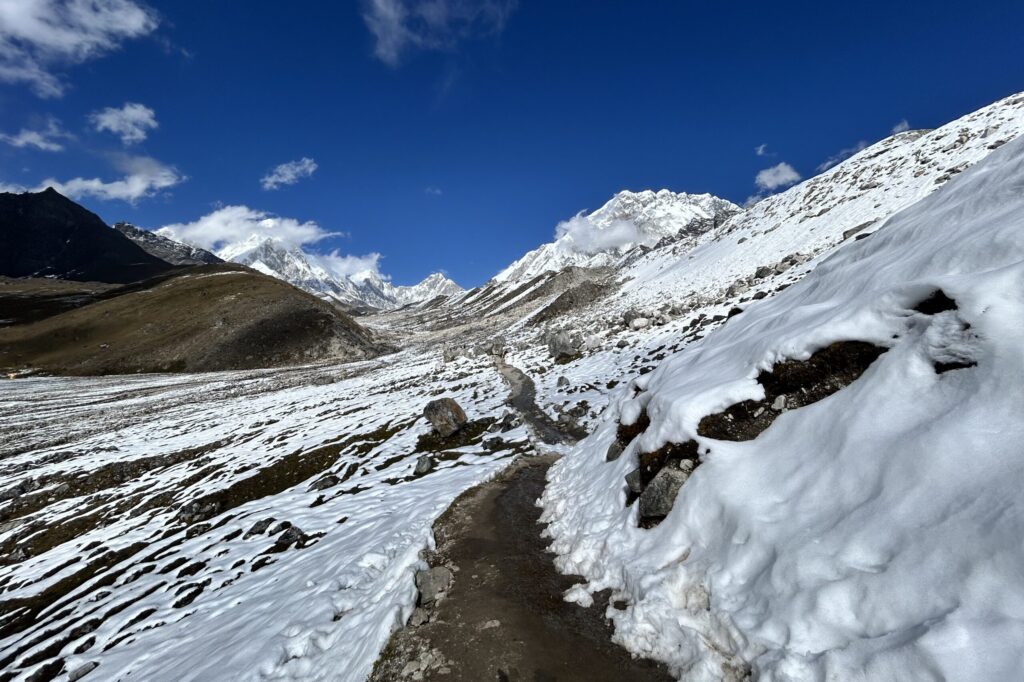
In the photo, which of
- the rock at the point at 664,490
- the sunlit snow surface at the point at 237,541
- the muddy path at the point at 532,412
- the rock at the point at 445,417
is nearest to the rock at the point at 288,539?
the sunlit snow surface at the point at 237,541

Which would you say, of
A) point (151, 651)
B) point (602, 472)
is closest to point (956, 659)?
point (602, 472)

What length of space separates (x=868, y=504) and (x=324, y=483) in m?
18.7

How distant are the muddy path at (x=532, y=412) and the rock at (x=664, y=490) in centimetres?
1054

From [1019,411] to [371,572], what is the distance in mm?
11267

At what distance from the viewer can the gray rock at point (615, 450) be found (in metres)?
11.3

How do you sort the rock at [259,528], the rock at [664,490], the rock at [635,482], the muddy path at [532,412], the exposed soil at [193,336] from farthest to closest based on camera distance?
the exposed soil at [193,336] < the muddy path at [532,412] < the rock at [259,528] < the rock at [635,482] < the rock at [664,490]

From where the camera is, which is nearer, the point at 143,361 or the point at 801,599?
the point at 801,599

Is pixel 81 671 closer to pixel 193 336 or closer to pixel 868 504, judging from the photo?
pixel 868 504

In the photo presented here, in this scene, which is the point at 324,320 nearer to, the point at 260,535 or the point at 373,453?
the point at 373,453

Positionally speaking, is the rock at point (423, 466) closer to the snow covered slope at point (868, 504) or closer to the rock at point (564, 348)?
the snow covered slope at point (868, 504)

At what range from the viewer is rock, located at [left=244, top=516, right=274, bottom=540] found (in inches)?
583

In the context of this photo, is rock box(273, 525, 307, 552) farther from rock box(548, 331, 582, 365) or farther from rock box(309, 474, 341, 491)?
rock box(548, 331, 582, 365)

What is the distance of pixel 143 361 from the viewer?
2537 inches

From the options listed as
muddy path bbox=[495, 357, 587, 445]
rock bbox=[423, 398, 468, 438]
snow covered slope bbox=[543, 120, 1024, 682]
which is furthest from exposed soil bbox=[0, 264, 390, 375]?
snow covered slope bbox=[543, 120, 1024, 682]
